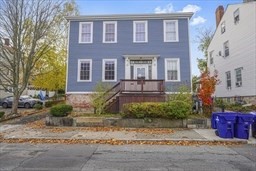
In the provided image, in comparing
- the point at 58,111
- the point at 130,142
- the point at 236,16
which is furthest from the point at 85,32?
the point at 236,16

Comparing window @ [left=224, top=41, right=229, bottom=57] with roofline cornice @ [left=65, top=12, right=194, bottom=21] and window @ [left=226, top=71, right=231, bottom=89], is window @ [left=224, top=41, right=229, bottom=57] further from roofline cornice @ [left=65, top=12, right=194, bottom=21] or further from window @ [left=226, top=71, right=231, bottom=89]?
roofline cornice @ [left=65, top=12, right=194, bottom=21]

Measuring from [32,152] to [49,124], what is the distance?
6.08 meters

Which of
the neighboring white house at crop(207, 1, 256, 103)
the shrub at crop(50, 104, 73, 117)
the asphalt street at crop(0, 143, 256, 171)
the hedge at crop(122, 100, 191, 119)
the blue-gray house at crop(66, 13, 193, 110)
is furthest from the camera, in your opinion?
the blue-gray house at crop(66, 13, 193, 110)

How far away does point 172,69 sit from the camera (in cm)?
1948

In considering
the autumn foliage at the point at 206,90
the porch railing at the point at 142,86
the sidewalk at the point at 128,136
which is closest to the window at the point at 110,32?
the porch railing at the point at 142,86

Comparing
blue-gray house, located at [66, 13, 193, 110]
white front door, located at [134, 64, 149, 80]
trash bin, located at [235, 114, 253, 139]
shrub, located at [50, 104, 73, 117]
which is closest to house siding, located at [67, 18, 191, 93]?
blue-gray house, located at [66, 13, 193, 110]

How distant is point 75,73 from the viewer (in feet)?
65.6

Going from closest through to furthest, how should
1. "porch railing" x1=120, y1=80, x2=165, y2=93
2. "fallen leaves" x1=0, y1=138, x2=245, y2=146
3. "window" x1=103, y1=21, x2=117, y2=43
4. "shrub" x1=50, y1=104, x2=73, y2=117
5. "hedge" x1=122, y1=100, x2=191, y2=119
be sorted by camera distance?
"fallen leaves" x1=0, y1=138, x2=245, y2=146 < "hedge" x1=122, y1=100, x2=191, y2=119 < "shrub" x1=50, y1=104, x2=73, y2=117 < "porch railing" x1=120, y1=80, x2=165, y2=93 < "window" x1=103, y1=21, x2=117, y2=43

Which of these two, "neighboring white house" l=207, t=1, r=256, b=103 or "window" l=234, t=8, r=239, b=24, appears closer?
"neighboring white house" l=207, t=1, r=256, b=103

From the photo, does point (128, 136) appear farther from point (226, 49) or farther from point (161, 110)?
point (226, 49)

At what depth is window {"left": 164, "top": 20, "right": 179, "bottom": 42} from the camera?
1980 centimetres

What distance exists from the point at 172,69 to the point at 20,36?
39.9 ft

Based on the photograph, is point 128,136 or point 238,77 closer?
point 128,136

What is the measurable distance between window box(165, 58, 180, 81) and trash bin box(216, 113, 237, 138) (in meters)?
9.04
